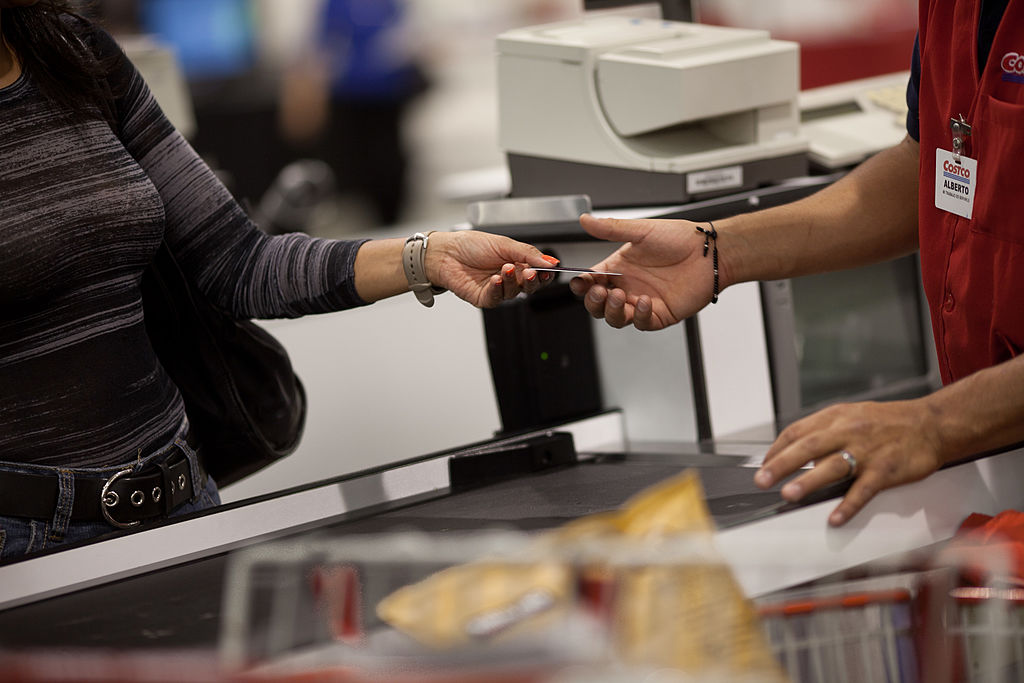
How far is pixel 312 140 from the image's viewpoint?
4.90 metres

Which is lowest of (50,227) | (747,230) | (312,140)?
(312,140)

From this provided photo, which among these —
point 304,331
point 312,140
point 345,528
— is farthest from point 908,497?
point 312,140

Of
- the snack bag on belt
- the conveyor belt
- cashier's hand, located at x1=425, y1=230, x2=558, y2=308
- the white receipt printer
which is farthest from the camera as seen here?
the white receipt printer

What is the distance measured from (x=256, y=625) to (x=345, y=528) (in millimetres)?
327

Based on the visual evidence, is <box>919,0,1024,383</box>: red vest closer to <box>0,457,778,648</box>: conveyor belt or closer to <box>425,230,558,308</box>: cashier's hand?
<box>0,457,778,648</box>: conveyor belt

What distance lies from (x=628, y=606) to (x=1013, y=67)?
78 cm

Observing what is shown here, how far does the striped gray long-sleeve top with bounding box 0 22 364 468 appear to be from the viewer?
4.27 feet

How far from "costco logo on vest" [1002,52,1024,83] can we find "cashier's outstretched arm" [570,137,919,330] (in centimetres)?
28

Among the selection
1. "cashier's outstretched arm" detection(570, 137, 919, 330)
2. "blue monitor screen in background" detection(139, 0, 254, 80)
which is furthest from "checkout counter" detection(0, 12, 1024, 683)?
"blue monitor screen in background" detection(139, 0, 254, 80)

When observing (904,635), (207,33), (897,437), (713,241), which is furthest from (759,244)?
(207,33)

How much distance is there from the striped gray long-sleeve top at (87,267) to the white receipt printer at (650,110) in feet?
2.72

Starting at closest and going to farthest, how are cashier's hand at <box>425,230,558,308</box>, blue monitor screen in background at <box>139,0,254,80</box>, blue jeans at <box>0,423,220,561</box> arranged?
blue jeans at <box>0,423,220,561</box>, cashier's hand at <box>425,230,558,308</box>, blue monitor screen in background at <box>139,0,254,80</box>

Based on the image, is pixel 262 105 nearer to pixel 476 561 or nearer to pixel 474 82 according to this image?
pixel 474 82

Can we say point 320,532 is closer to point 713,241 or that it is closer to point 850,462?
point 850,462
